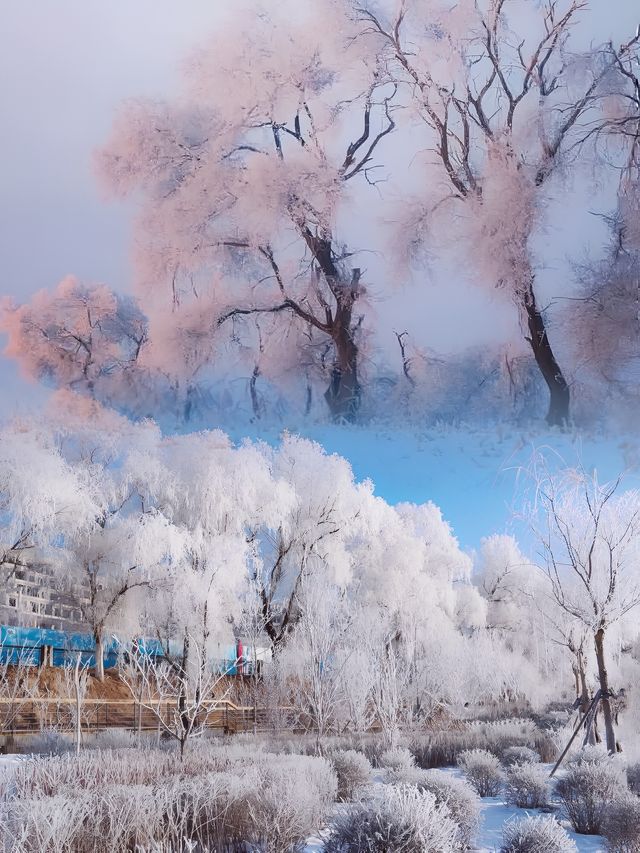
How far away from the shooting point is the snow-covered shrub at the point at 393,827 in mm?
2703

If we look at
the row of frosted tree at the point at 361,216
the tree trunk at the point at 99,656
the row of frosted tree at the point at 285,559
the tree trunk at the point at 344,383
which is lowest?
the tree trunk at the point at 99,656

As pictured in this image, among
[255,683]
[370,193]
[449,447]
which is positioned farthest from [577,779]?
[255,683]

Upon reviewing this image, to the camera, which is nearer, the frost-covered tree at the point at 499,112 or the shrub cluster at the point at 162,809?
the shrub cluster at the point at 162,809

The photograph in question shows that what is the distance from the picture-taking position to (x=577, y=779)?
14.2 ft

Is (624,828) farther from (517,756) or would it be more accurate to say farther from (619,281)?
(619,281)

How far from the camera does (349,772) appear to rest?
5.00 metres

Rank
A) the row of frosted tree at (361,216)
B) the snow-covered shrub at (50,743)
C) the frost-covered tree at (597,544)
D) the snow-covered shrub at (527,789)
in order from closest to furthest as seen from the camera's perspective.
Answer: the snow-covered shrub at (527,789) < the frost-covered tree at (597,544) < the row of frosted tree at (361,216) < the snow-covered shrub at (50,743)

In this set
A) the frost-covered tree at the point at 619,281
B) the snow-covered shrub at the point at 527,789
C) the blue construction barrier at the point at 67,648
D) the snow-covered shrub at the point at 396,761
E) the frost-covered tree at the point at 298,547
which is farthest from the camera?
the blue construction barrier at the point at 67,648

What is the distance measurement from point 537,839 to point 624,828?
0.45 metres

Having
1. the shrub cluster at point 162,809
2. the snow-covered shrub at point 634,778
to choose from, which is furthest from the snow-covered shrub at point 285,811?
the snow-covered shrub at point 634,778

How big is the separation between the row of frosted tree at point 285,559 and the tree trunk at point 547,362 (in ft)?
1.50

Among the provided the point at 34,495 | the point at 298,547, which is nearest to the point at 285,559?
the point at 298,547

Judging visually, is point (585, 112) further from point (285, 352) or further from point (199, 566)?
point (199, 566)

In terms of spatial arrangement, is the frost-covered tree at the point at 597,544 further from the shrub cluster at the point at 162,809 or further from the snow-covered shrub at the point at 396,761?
the shrub cluster at the point at 162,809
